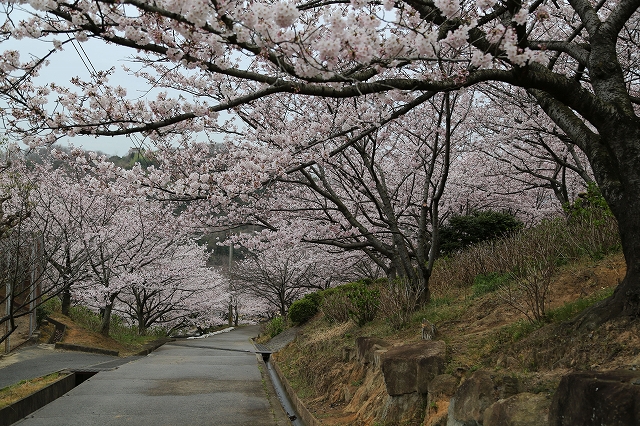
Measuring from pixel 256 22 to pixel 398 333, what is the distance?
552 centimetres

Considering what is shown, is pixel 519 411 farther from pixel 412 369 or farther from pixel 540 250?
pixel 540 250

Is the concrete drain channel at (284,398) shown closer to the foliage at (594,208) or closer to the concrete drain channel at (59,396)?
the concrete drain channel at (59,396)

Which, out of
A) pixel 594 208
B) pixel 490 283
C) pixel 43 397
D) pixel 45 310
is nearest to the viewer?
pixel 490 283

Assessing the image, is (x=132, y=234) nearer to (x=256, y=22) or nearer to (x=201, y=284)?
(x=201, y=284)

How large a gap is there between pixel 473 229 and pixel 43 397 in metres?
11.5

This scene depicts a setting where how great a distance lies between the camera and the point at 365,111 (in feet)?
31.0

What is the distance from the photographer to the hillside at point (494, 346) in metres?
4.02

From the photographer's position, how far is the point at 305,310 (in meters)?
18.4

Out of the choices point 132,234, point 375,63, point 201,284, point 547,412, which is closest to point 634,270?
point 547,412

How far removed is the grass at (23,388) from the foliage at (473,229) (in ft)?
35.2

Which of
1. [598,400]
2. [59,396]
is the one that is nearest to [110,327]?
[59,396]

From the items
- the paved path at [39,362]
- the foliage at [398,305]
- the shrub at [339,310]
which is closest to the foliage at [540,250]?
the foliage at [398,305]

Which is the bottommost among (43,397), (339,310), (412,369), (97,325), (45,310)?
(43,397)

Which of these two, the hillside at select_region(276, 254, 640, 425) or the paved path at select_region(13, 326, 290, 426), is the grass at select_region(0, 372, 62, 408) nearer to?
the paved path at select_region(13, 326, 290, 426)
